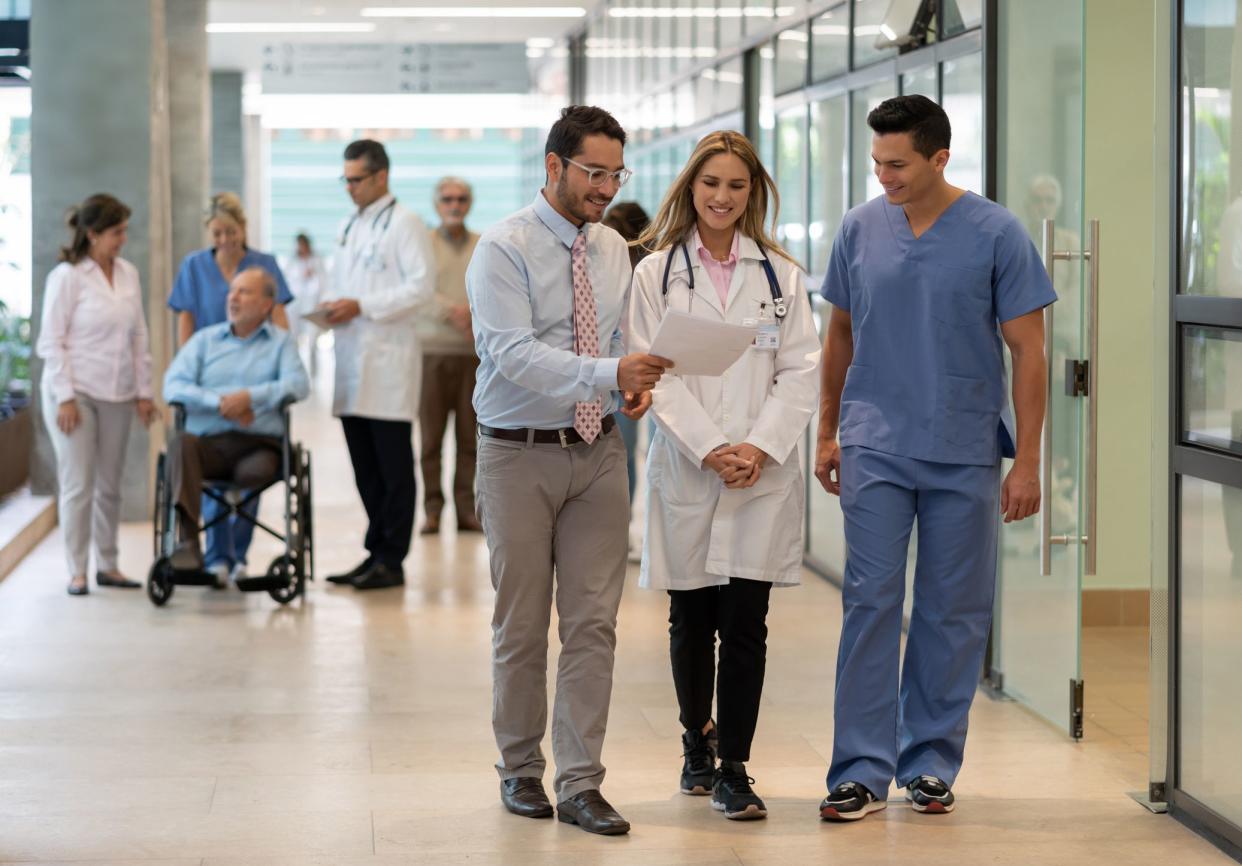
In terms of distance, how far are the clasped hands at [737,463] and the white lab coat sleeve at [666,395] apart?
0.02 metres

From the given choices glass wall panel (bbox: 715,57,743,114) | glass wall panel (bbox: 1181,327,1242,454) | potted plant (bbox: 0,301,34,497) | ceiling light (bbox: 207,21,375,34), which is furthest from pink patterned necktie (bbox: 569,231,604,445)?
ceiling light (bbox: 207,21,375,34)

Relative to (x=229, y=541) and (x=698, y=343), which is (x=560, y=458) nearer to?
(x=698, y=343)

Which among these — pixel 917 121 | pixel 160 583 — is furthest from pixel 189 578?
pixel 917 121

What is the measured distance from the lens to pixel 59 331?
6855 millimetres

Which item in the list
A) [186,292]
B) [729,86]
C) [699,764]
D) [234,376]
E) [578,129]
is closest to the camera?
[578,129]

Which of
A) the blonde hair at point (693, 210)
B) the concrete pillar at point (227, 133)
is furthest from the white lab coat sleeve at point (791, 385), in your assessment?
the concrete pillar at point (227, 133)

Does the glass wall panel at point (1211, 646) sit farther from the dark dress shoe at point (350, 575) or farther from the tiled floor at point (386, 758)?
the dark dress shoe at point (350, 575)

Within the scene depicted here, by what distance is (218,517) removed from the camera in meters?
6.65

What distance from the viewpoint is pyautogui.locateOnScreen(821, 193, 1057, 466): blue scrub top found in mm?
3863

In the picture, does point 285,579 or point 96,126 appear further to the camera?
point 96,126

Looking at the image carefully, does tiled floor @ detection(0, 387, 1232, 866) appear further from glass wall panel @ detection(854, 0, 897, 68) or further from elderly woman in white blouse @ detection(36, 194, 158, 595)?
glass wall panel @ detection(854, 0, 897, 68)

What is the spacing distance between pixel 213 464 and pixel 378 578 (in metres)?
0.84

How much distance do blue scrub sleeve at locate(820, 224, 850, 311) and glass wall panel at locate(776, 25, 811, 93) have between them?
3.62m

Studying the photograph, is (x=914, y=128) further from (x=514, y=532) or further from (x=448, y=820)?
(x=448, y=820)
